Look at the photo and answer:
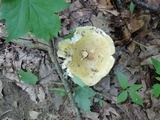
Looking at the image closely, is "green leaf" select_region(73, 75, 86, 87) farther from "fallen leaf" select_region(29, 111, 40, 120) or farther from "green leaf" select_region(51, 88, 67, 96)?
"fallen leaf" select_region(29, 111, 40, 120)

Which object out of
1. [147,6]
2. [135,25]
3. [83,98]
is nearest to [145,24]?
[135,25]

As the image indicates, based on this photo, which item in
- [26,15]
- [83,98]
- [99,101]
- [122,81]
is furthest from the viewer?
[99,101]

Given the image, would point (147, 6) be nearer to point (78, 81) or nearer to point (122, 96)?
point (122, 96)

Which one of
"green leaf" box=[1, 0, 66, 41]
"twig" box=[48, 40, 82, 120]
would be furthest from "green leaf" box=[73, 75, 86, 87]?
"green leaf" box=[1, 0, 66, 41]

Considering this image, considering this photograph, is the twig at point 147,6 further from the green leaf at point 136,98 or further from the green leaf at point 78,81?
the green leaf at point 78,81

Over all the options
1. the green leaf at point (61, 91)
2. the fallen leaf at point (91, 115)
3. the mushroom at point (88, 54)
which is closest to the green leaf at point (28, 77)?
the green leaf at point (61, 91)

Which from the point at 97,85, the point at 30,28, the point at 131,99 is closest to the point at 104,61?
the point at 97,85

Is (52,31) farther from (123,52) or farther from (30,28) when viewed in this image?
(123,52)
